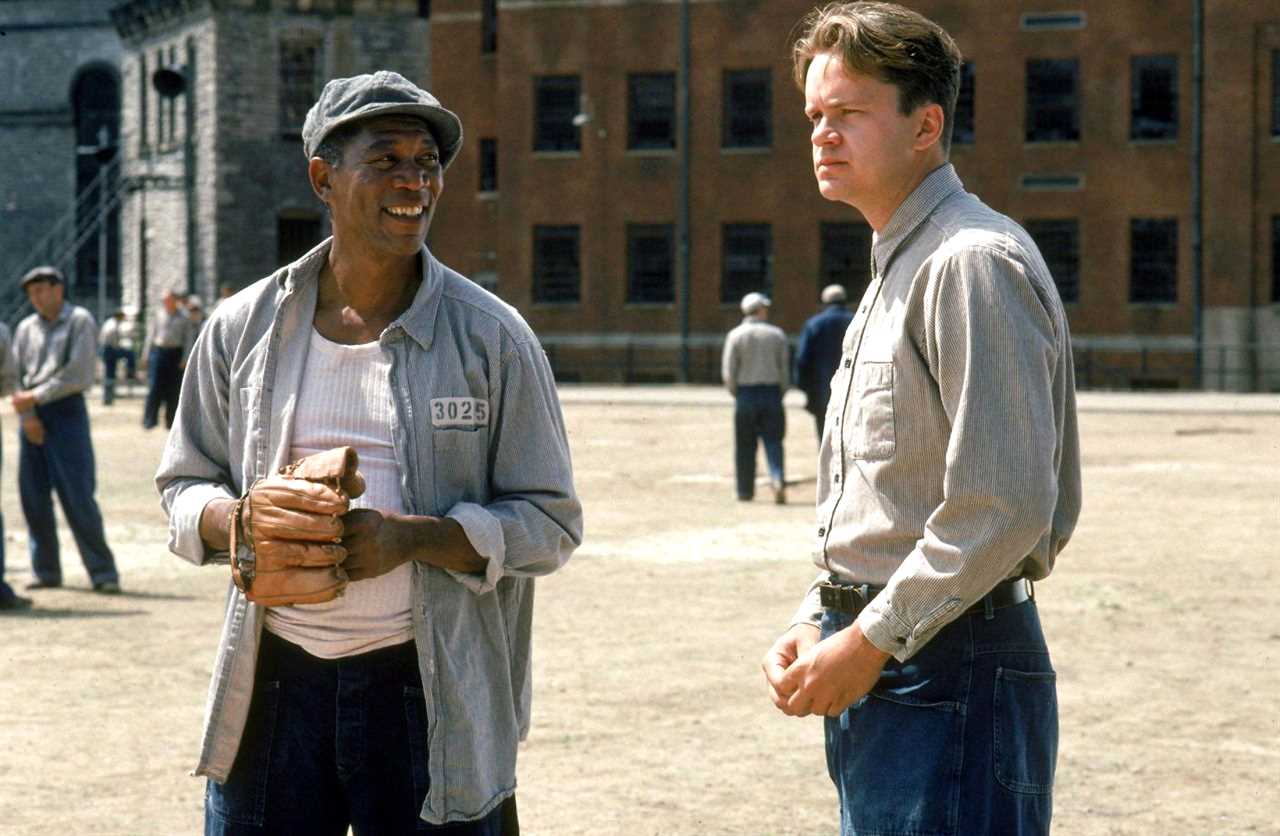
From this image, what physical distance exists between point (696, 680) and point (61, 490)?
5.00 m

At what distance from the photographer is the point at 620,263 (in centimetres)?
4612

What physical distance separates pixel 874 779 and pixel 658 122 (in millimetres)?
43334

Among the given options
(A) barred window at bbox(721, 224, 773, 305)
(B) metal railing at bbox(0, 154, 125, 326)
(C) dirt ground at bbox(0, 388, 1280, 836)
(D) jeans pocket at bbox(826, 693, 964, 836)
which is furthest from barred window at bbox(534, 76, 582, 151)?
(D) jeans pocket at bbox(826, 693, 964, 836)

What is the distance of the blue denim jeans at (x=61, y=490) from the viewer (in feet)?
39.9

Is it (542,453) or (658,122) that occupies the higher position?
(658,122)

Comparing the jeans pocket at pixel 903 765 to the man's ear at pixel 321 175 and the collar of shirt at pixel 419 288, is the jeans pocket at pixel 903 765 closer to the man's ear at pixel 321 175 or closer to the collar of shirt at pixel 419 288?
the collar of shirt at pixel 419 288

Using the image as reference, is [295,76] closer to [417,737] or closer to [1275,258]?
[1275,258]

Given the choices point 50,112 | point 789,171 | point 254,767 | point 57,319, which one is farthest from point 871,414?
point 50,112

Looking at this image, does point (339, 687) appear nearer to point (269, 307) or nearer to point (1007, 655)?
point (269, 307)

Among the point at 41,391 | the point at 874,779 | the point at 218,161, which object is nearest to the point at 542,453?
the point at 874,779

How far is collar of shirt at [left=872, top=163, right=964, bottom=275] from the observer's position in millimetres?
3352

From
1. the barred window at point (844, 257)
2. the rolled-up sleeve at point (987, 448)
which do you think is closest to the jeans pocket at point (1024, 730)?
the rolled-up sleeve at point (987, 448)

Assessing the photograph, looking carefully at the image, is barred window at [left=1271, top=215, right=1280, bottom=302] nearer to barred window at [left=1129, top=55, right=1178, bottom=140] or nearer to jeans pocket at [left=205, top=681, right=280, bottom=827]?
barred window at [left=1129, top=55, right=1178, bottom=140]

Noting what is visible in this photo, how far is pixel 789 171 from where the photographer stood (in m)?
44.8
